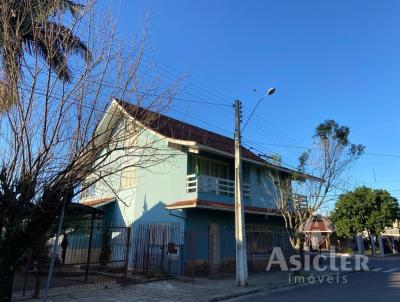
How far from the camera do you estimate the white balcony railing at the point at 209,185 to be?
19719mm

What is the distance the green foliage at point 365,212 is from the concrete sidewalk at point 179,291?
2196 cm

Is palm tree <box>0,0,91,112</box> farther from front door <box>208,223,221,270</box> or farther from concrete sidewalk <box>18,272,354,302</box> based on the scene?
front door <box>208,223,221,270</box>

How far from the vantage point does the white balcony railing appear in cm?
1972

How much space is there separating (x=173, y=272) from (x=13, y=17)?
41.0 feet

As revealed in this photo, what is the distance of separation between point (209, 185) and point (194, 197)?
4.69 ft

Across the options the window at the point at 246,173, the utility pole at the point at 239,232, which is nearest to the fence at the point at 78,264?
the utility pole at the point at 239,232

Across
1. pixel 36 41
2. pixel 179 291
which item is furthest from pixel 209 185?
pixel 36 41

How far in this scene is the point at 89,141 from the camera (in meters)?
9.29

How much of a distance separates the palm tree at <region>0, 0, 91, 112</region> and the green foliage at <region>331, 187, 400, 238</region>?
33.6 metres

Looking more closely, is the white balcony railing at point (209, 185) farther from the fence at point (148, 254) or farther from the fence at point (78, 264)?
the fence at point (78, 264)

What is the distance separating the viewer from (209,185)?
2062cm

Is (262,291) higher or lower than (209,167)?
lower

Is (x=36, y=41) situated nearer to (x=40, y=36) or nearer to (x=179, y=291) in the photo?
(x=40, y=36)

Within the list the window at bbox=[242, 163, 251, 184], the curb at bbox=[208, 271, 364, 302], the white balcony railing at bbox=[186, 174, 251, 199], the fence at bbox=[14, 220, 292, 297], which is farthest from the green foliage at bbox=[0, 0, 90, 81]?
the window at bbox=[242, 163, 251, 184]
